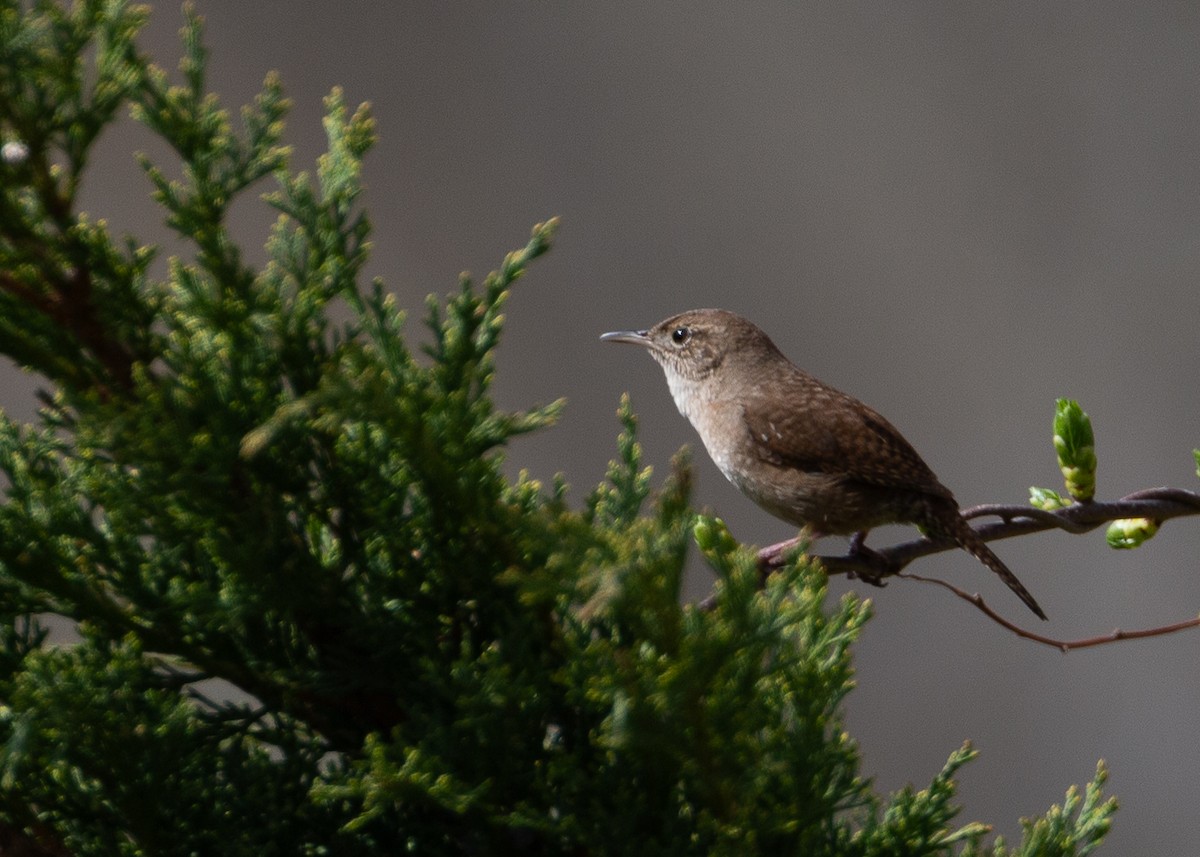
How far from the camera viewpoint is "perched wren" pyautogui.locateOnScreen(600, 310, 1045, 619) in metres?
2.20

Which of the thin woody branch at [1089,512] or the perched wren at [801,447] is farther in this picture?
the perched wren at [801,447]

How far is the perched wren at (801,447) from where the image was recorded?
86.4 inches

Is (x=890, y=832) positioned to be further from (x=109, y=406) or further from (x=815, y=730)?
(x=109, y=406)

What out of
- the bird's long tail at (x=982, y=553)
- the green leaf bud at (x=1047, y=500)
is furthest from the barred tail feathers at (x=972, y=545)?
the green leaf bud at (x=1047, y=500)

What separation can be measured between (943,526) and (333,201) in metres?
1.34

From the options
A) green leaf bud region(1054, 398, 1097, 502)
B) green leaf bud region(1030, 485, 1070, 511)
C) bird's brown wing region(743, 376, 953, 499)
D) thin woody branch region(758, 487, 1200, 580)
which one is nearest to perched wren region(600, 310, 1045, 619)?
bird's brown wing region(743, 376, 953, 499)

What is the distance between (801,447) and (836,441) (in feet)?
0.22

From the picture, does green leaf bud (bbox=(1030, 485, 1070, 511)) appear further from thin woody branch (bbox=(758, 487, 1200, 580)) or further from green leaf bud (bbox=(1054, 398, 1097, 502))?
thin woody branch (bbox=(758, 487, 1200, 580))

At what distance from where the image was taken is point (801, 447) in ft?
7.64

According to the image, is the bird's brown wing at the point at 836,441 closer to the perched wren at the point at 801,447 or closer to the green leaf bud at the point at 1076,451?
the perched wren at the point at 801,447

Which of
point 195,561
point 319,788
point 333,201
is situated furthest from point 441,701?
point 333,201

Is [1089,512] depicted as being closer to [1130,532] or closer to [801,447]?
[1130,532]

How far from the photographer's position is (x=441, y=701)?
1.09m

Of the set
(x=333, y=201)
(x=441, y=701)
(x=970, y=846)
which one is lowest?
(x=970, y=846)
